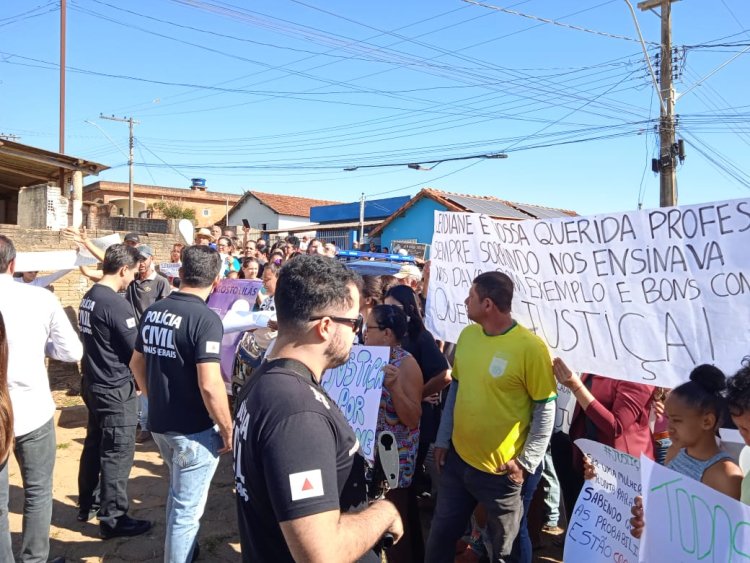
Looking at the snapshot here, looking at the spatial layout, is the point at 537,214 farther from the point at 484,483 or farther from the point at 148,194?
the point at 148,194

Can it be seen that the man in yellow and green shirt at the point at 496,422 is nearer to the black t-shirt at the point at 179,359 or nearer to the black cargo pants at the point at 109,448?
the black t-shirt at the point at 179,359

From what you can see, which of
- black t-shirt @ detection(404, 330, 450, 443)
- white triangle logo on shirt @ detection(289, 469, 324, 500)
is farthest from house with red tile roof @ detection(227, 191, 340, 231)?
white triangle logo on shirt @ detection(289, 469, 324, 500)

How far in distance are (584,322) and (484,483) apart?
0.99m

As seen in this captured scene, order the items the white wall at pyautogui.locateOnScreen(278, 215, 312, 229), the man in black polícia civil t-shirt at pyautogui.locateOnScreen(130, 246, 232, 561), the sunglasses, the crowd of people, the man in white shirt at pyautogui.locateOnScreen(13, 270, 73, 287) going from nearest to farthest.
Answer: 1. the crowd of people
2. the sunglasses
3. the man in black polícia civil t-shirt at pyautogui.locateOnScreen(130, 246, 232, 561)
4. the man in white shirt at pyautogui.locateOnScreen(13, 270, 73, 287)
5. the white wall at pyautogui.locateOnScreen(278, 215, 312, 229)

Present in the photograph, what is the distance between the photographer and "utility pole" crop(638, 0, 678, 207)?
13602 millimetres

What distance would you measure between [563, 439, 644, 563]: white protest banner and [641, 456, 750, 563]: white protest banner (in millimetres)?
414

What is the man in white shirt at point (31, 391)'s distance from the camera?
297 centimetres

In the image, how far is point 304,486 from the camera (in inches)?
55.4

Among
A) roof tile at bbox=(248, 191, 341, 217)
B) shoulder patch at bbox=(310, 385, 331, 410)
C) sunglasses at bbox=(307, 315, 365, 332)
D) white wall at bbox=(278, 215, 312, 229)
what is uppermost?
roof tile at bbox=(248, 191, 341, 217)

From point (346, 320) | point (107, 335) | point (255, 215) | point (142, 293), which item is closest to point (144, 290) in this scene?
point (142, 293)

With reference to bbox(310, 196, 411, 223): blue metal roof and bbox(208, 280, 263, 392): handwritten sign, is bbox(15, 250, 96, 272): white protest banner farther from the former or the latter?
bbox(310, 196, 411, 223): blue metal roof

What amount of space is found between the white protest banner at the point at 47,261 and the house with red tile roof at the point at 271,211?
117 ft

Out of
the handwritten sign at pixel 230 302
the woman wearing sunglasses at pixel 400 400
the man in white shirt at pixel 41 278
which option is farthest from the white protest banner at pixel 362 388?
the man in white shirt at pixel 41 278

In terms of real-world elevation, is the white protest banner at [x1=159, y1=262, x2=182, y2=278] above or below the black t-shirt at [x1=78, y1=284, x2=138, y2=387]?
above
